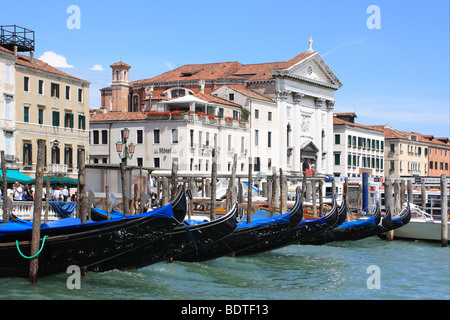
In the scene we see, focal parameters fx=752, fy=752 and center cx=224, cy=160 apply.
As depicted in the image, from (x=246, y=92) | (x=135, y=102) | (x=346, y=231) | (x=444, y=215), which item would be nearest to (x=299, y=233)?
(x=346, y=231)

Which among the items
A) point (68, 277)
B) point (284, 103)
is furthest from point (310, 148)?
point (68, 277)

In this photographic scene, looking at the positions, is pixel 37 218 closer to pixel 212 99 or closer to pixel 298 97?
pixel 212 99

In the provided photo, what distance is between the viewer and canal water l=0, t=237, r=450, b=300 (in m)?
11.8

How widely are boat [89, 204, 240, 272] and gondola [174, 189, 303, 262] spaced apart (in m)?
0.24

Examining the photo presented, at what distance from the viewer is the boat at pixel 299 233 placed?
16844 millimetres

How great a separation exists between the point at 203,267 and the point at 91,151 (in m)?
24.6

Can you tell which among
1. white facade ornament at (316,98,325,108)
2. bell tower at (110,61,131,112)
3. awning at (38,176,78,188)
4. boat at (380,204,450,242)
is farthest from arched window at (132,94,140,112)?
boat at (380,204,450,242)

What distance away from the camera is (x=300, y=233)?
17.9 metres

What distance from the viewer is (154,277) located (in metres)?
13.5

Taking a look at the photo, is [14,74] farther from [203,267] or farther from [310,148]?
[310,148]

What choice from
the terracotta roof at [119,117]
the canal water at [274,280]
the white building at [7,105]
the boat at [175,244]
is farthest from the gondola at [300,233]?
the terracotta roof at [119,117]

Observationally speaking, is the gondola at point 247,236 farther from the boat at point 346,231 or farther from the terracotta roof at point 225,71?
the terracotta roof at point 225,71

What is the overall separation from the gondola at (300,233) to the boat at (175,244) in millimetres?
1953

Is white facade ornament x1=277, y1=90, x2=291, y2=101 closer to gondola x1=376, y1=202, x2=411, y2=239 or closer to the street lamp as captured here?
gondola x1=376, y1=202, x2=411, y2=239
